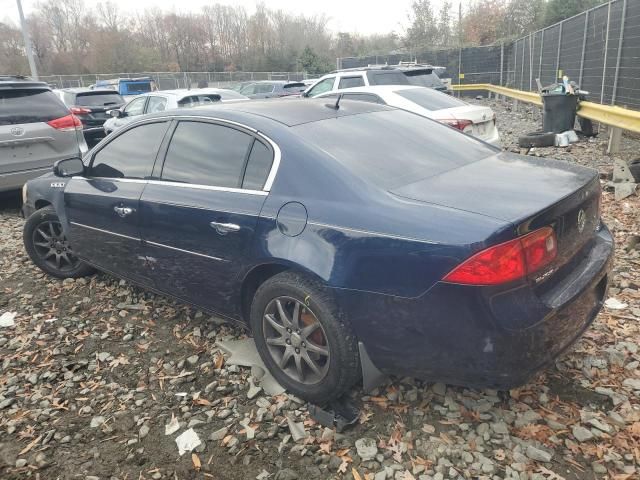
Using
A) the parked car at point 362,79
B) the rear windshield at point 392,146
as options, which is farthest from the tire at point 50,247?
the parked car at point 362,79

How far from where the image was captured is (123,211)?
3689mm

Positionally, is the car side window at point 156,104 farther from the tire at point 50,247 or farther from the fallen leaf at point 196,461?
the fallen leaf at point 196,461

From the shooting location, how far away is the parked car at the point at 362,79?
36.9 feet

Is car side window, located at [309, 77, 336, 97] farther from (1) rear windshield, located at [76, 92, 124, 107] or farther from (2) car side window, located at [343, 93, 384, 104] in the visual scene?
(1) rear windshield, located at [76, 92, 124, 107]

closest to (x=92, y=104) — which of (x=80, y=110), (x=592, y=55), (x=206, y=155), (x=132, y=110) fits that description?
(x=80, y=110)

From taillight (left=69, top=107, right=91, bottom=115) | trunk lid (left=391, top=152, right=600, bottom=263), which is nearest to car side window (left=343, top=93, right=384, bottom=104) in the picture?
trunk lid (left=391, top=152, right=600, bottom=263)

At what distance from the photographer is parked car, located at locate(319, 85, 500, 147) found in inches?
290

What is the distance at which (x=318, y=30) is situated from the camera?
2512 inches

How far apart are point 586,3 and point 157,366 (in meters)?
33.3

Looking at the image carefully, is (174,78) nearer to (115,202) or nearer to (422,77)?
(422,77)

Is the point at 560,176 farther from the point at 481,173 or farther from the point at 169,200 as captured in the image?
the point at 169,200

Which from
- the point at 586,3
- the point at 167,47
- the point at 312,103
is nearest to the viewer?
the point at 312,103

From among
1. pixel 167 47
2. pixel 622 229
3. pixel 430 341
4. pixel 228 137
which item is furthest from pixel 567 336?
pixel 167 47

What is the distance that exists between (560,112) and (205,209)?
862cm
